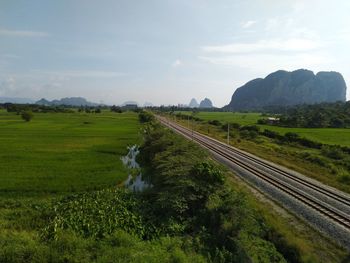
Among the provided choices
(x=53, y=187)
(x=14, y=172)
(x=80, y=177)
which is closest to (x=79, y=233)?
(x=53, y=187)

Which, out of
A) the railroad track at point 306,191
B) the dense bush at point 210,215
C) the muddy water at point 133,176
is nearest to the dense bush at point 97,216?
the dense bush at point 210,215

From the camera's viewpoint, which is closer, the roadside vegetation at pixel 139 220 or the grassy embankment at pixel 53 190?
the grassy embankment at pixel 53 190

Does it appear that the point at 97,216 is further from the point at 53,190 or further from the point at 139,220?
the point at 53,190

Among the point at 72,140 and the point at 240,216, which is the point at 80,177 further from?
the point at 72,140

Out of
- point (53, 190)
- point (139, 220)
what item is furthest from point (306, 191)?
point (53, 190)

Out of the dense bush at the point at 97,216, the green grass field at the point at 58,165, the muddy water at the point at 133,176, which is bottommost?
the muddy water at the point at 133,176

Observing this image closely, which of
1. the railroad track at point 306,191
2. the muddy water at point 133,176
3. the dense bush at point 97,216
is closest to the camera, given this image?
the dense bush at point 97,216

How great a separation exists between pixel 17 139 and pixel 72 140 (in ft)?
28.7

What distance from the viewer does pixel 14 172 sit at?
29953 millimetres

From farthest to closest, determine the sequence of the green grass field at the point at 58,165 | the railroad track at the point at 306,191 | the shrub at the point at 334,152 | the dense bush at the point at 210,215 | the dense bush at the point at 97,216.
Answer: the shrub at the point at 334,152
the green grass field at the point at 58,165
the railroad track at the point at 306,191
the dense bush at the point at 97,216
the dense bush at the point at 210,215

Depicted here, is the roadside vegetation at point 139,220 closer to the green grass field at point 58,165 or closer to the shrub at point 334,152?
the green grass field at point 58,165

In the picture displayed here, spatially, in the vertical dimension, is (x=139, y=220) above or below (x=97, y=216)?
below

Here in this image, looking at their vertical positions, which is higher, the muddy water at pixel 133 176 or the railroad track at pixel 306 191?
the railroad track at pixel 306 191

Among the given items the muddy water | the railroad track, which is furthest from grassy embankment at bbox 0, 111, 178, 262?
the railroad track
